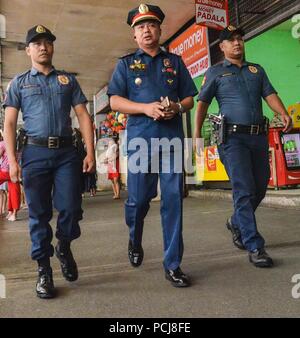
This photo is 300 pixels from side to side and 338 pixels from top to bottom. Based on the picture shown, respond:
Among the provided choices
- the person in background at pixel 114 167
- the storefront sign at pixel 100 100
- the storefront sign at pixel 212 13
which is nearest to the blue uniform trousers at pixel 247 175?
the storefront sign at pixel 212 13

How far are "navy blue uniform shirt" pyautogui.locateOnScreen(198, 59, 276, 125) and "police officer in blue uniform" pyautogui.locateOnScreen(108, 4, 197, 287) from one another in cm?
56

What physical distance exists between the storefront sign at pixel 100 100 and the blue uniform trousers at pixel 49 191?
12.8m

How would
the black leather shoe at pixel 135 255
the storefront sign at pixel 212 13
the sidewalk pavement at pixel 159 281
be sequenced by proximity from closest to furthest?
1. the sidewalk pavement at pixel 159 281
2. the black leather shoe at pixel 135 255
3. the storefront sign at pixel 212 13

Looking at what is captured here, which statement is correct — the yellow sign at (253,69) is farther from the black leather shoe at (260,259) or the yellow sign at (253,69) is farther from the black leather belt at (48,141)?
the black leather belt at (48,141)

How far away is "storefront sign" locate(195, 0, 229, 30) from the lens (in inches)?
286

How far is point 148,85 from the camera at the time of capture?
3.01 meters

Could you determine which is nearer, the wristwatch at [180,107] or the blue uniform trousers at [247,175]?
the wristwatch at [180,107]

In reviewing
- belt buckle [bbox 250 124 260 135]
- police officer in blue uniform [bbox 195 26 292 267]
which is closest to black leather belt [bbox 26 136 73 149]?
police officer in blue uniform [bbox 195 26 292 267]

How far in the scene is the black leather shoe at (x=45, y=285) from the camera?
2727 millimetres

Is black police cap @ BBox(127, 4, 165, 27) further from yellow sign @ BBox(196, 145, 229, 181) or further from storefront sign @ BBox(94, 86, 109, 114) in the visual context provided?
storefront sign @ BBox(94, 86, 109, 114)

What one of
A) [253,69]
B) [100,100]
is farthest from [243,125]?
[100,100]

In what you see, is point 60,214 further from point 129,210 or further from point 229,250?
point 229,250
